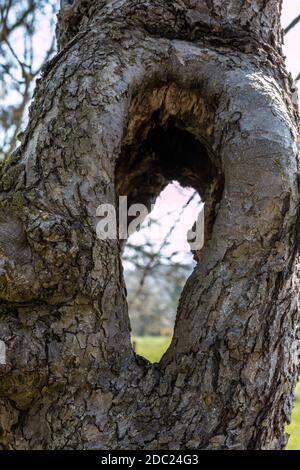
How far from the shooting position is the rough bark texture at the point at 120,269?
170 centimetres

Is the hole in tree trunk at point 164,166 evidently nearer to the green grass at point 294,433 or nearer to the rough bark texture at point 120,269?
the rough bark texture at point 120,269

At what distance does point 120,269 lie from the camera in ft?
6.43

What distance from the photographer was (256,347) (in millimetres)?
1727

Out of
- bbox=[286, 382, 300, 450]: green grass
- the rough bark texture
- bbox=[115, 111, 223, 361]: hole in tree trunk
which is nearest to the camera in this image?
the rough bark texture

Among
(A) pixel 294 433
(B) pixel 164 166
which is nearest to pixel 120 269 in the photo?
(B) pixel 164 166

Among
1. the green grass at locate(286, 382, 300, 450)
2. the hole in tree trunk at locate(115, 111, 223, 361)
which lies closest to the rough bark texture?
the hole in tree trunk at locate(115, 111, 223, 361)

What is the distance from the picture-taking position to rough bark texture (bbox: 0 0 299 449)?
5.59ft

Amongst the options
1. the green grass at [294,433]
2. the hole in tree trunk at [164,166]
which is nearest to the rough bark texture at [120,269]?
the hole in tree trunk at [164,166]

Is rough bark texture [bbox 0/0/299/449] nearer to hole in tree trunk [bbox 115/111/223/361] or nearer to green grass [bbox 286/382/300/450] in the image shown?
hole in tree trunk [bbox 115/111/223/361]

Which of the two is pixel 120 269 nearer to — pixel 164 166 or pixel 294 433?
pixel 164 166

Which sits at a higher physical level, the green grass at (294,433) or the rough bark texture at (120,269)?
the rough bark texture at (120,269)

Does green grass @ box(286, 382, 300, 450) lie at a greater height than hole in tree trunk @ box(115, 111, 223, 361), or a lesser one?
lesser

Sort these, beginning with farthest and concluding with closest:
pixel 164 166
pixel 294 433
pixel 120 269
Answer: pixel 294 433 → pixel 164 166 → pixel 120 269
